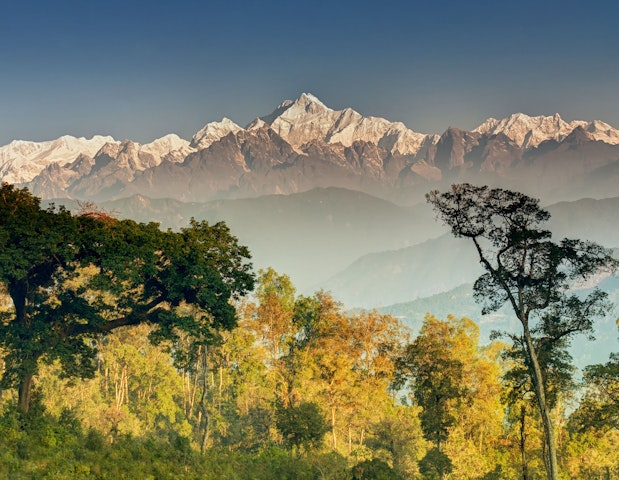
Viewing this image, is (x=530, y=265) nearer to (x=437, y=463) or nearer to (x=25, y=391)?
(x=437, y=463)

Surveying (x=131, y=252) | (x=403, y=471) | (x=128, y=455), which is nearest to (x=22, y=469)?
(x=128, y=455)

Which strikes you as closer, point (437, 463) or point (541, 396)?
point (541, 396)

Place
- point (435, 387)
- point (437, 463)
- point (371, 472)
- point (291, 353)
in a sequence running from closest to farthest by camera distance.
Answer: point (371, 472) < point (437, 463) < point (435, 387) < point (291, 353)

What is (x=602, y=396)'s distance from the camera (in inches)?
1438

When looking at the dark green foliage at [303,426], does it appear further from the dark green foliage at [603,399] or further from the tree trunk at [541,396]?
the dark green foliage at [603,399]

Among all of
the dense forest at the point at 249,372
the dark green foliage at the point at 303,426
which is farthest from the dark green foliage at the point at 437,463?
the dark green foliage at the point at 303,426

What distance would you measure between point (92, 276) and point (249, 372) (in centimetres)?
2319

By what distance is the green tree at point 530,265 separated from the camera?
97.3 feet

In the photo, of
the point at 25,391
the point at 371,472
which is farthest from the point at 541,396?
the point at 25,391

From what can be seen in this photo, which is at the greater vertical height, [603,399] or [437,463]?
[603,399]

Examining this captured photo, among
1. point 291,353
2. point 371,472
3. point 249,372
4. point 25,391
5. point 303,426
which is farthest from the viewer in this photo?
point 249,372

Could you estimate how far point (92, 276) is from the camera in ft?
110

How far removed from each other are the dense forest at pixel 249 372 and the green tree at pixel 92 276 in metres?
0.10

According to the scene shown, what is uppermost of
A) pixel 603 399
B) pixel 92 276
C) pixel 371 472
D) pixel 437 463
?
pixel 92 276
